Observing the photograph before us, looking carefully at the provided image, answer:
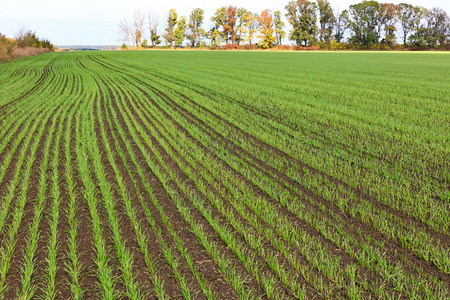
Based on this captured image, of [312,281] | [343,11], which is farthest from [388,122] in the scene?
[343,11]

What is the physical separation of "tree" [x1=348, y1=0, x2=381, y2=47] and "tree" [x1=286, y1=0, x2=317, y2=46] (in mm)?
10210

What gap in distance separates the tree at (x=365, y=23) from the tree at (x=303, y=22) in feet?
33.5

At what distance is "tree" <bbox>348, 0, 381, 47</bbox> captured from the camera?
80375 mm

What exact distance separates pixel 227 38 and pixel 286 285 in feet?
311

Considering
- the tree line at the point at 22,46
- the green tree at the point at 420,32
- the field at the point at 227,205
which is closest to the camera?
the field at the point at 227,205

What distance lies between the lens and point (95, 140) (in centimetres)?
880

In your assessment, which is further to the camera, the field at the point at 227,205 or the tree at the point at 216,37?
the tree at the point at 216,37

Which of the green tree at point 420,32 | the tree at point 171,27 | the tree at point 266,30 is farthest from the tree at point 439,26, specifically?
the tree at point 171,27

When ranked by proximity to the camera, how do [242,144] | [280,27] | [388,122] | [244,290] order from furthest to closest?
[280,27], [388,122], [242,144], [244,290]

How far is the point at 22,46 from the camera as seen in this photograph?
53688 mm

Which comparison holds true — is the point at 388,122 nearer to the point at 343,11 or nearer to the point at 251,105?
the point at 251,105

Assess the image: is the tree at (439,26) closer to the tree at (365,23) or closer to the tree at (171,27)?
the tree at (365,23)

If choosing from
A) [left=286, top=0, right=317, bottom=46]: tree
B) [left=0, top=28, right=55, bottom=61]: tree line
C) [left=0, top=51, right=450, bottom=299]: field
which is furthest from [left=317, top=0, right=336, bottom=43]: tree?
[left=0, top=51, right=450, bottom=299]: field

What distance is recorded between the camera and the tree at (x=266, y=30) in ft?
Result: 266
